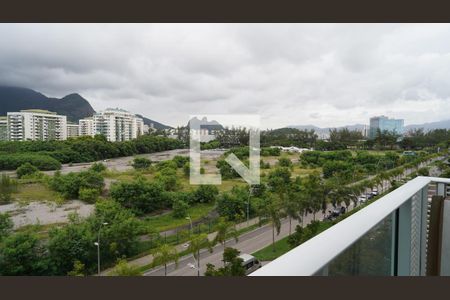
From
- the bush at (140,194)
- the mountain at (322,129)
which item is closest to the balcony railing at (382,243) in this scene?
the bush at (140,194)

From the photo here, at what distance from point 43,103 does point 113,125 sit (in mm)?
3818

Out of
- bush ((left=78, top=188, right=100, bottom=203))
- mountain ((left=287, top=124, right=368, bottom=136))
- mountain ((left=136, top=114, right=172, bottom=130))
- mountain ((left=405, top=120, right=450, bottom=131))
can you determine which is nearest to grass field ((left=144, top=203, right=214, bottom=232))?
bush ((left=78, top=188, right=100, bottom=203))

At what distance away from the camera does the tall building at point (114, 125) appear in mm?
14302

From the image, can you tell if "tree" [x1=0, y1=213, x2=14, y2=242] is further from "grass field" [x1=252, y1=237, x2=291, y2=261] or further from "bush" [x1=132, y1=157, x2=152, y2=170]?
"grass field" [x1=252, y1=237, x2=291, y2=261]

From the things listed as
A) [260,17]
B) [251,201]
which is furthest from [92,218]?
[260,17]

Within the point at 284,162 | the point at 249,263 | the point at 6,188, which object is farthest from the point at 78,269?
the point at 284,162

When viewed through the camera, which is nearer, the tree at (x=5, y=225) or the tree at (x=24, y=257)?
the tree at (x=24, y=257)

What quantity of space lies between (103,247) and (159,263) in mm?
1574

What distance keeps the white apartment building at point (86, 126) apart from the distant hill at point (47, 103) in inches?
16.5

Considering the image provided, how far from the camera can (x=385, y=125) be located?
18.2 m

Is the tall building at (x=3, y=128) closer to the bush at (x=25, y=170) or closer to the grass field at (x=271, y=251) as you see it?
the bush at (x=25, y=170)

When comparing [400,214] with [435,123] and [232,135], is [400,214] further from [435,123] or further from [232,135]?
[435,123]

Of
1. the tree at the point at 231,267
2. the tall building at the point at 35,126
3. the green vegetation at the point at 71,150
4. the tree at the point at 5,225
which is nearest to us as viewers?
the tree at the point at 231,267

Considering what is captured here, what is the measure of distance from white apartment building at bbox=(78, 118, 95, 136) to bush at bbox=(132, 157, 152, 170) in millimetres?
3761
